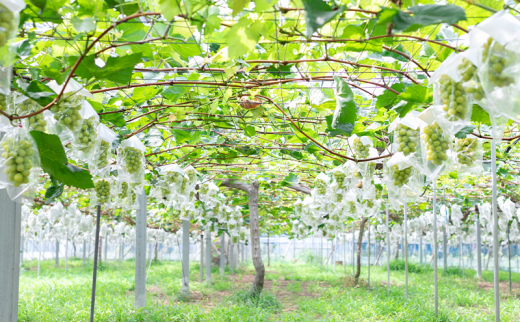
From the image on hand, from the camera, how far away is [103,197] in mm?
3059

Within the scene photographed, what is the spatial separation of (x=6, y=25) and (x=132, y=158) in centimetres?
167

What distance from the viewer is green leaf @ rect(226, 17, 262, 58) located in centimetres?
121

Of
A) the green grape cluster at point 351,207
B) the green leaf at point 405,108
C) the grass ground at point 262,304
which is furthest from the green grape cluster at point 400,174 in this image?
the grass ground at point 262,304

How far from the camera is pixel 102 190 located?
3.02m

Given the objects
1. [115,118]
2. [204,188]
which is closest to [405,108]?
[115,118]

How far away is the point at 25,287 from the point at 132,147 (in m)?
9.28

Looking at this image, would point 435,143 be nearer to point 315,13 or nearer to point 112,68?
point 315,13

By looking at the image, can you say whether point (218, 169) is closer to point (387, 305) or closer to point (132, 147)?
point (132, 147)

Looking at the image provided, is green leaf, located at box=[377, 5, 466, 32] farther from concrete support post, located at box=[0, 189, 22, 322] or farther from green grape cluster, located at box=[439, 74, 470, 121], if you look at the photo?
concrete support post, located at box=[0, 189, 22, 322]

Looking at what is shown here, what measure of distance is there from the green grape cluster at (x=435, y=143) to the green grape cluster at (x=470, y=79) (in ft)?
1.46

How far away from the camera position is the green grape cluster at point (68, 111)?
1587 millimetres

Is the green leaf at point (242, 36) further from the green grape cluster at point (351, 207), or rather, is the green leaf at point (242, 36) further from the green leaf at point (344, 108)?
the green grape cluster at point (351, 207)

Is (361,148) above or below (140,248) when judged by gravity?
above

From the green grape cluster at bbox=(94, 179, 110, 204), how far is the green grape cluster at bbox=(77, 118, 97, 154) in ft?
4.05
